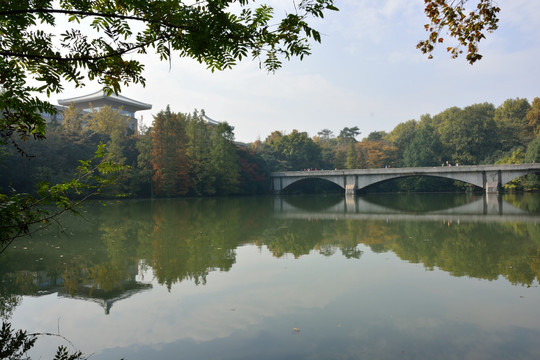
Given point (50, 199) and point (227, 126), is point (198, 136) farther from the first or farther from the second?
point (50, 199)

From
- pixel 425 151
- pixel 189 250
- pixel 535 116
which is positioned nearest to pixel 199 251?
pixel 189 250

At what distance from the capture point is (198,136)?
118 ft

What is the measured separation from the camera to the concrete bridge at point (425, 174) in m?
31.2

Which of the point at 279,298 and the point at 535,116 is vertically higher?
the point at 535,116

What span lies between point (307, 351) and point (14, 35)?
10.5 ft

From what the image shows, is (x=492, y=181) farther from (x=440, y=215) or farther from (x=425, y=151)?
(x=440, y=215)

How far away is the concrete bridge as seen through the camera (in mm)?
31217

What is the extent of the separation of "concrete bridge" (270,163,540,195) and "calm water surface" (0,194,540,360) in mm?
26503

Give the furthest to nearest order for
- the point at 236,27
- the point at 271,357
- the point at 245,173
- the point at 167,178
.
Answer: the point at 245,173, the point at 167,178, the point at 271,357, the point at 236,27

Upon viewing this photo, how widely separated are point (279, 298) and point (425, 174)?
1313 inches

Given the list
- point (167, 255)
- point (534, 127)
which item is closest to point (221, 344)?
point (167, 255)

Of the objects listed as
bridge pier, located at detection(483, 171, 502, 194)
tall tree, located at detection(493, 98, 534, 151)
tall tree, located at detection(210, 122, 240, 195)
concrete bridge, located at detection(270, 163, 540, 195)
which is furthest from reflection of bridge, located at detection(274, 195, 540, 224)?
tall tree, located at detection(493, 98, 534, 151)

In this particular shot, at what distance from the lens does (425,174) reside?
34.7m

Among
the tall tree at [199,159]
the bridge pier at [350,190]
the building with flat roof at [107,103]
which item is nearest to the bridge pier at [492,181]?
the bridge pier at [350,190]
